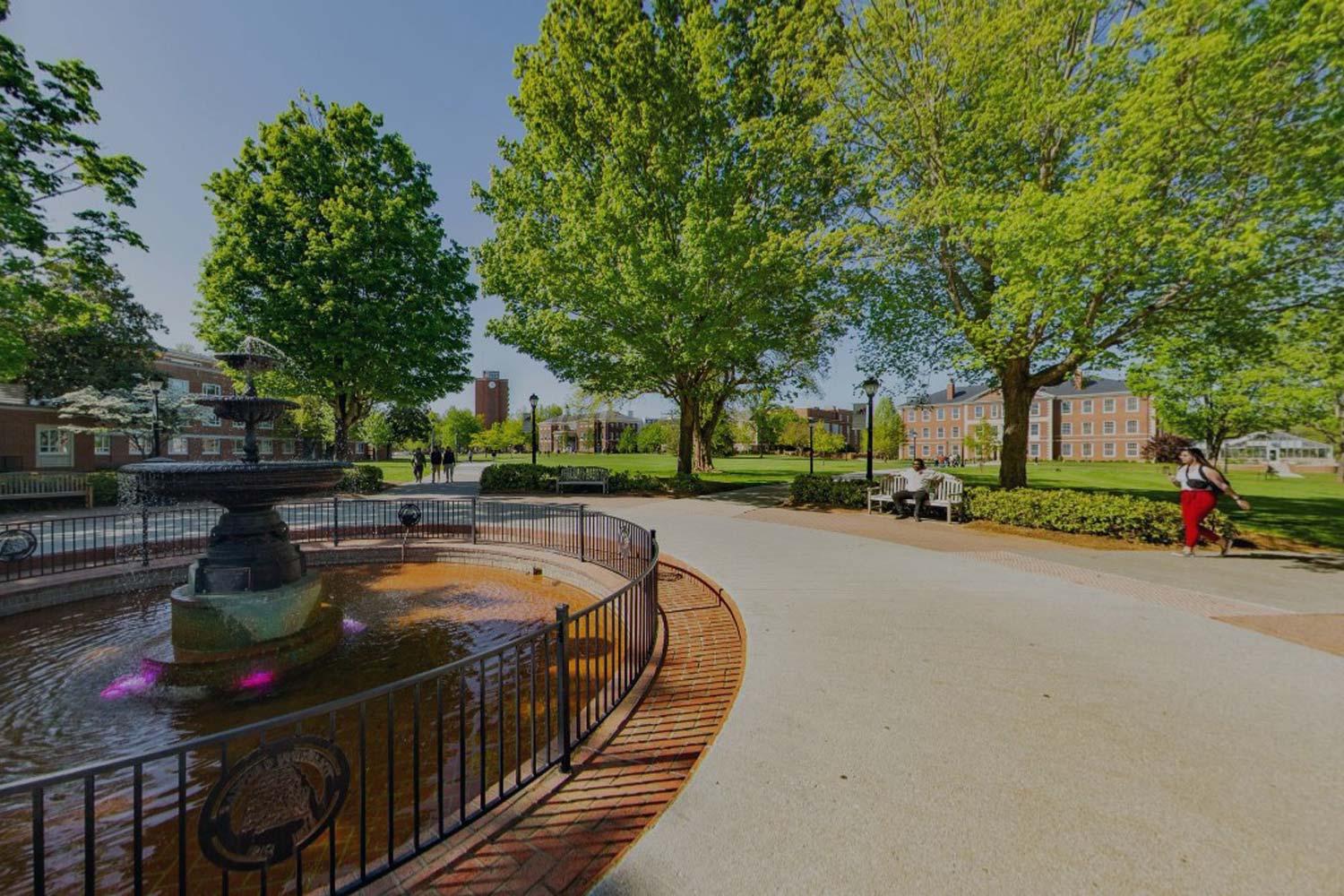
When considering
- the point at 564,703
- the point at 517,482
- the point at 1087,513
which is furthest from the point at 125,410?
the point at 1087,513

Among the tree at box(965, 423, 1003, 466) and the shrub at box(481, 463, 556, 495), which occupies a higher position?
the tree at box(965, 423, 1003, 466)

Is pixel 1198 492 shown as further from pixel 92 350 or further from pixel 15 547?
pixel 92 350

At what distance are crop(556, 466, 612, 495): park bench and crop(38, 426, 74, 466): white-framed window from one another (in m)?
31.6

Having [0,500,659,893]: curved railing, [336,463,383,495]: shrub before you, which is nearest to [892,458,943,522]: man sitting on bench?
[0,500,659,893]: curved railing

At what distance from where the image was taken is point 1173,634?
5.13m

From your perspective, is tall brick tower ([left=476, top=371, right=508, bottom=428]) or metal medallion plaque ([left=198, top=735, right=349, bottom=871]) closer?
metal medallion plaque ([left=198, top=735, right=349, bottom=871])

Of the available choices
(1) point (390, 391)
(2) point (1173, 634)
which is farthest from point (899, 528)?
(1) point (390, 391)

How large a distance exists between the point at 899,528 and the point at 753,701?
30.2 feet

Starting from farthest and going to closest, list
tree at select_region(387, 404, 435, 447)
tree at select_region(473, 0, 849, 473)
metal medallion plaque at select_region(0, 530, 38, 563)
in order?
tree at select_region(387, 404, 435, 447) < tree at select_region(473, 0, 849, 473) < metal medallion plaque at select_region(0, 530, 38, 563)

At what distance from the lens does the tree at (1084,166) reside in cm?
862

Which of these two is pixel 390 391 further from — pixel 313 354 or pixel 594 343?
pixel 594 343

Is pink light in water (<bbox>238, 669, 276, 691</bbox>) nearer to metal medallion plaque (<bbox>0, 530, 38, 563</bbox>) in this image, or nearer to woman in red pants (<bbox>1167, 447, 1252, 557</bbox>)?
metal medallion plaque (<bbox>0, 530, 38, 563</bbox>)

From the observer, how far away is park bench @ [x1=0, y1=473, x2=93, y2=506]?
16469 mm

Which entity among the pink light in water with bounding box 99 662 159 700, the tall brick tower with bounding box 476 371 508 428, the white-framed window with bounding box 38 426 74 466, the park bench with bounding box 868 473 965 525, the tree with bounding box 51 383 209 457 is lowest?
the pink light in water with bounding box 99 662 159 700
